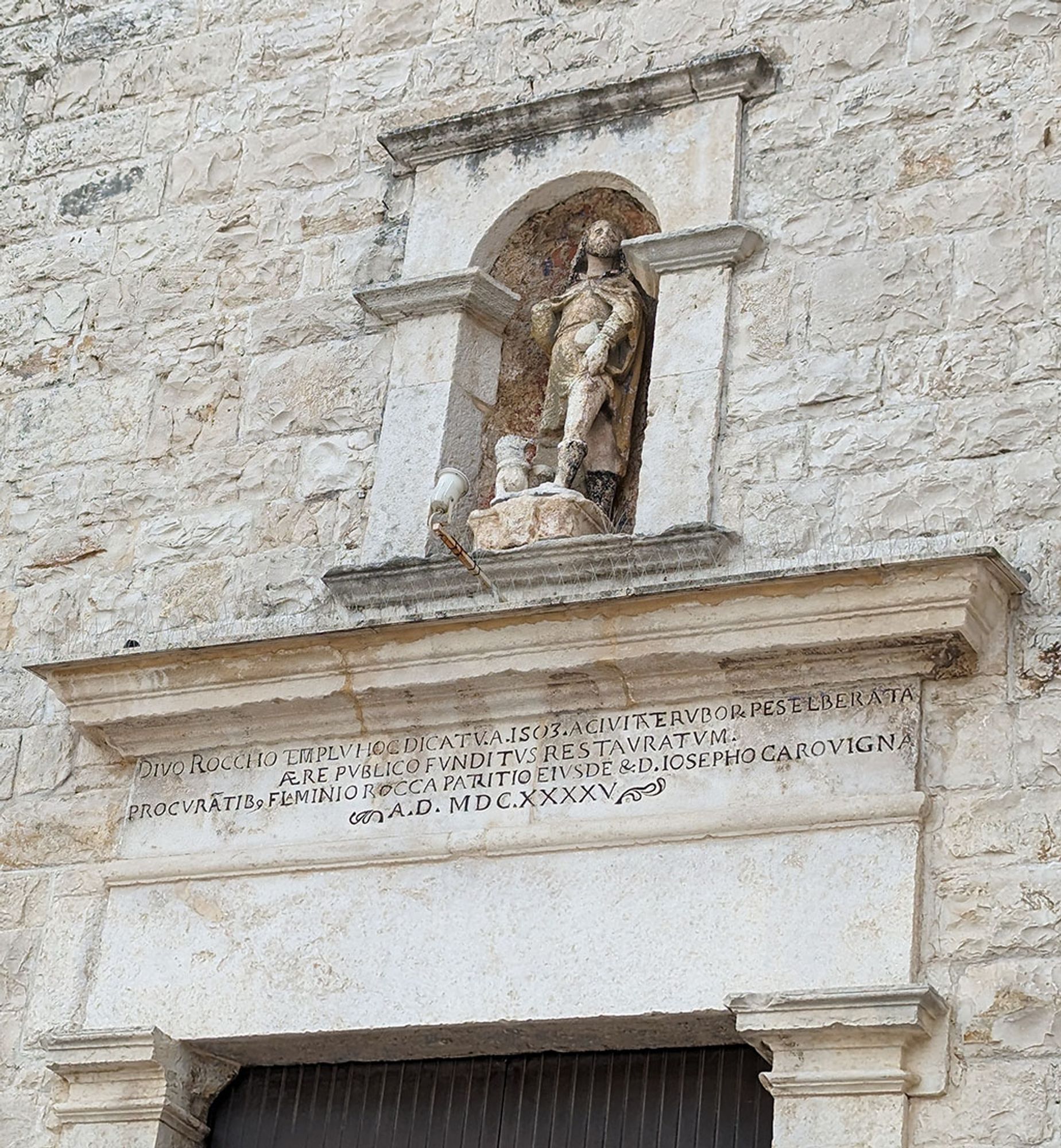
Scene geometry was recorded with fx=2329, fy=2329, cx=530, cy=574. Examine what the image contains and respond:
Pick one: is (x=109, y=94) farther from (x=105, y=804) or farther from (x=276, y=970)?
(x=276, y=970)

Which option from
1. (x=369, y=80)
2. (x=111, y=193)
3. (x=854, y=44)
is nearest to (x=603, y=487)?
(x=854, y=44)

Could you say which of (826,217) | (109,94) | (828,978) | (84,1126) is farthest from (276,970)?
(109,94)

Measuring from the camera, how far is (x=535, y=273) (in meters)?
7.30

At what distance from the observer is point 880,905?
5.60 metres

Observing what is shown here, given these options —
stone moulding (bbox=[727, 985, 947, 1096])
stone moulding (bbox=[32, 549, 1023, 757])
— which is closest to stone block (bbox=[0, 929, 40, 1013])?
stone moulding (bbox=[32, 549, 1023, 757])

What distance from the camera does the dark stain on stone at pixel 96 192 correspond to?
790cm

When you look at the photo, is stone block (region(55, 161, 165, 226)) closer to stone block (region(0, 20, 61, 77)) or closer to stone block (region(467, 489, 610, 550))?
stone block (region(0, 20, 61, 77))

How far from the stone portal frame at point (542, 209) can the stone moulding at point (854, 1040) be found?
58.0 inches

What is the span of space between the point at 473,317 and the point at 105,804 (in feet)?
6.00

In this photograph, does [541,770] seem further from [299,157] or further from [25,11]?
[25,11]

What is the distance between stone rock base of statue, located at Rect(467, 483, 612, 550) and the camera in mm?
6449

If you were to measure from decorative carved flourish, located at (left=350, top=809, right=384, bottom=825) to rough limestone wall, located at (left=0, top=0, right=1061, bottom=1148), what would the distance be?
0.66 m

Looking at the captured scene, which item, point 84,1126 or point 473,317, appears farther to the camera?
point 473,317

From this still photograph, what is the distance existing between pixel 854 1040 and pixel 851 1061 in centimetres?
5
